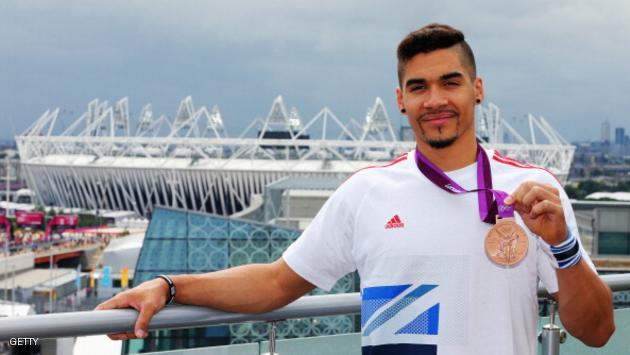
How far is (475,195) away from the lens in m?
1.80

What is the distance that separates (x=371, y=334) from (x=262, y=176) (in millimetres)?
50646

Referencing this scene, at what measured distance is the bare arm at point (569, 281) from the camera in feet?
5.40

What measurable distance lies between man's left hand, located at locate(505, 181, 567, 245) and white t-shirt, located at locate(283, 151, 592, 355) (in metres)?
0.08

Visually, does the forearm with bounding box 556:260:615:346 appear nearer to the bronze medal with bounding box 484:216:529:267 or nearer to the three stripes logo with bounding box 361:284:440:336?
the bronze medal with bounding box 484:216:529:267

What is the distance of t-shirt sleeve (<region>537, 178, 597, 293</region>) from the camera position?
1.73 meters

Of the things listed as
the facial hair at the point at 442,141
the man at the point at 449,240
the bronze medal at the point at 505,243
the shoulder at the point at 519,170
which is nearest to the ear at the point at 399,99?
the man at the point at 449,240

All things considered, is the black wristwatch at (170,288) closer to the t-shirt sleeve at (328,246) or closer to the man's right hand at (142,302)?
the man's right hand at (142,302)

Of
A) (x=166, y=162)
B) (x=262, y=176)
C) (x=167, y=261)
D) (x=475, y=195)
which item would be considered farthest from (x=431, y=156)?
(x=166, y=162)

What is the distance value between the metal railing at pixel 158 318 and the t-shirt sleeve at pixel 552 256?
0.43 m

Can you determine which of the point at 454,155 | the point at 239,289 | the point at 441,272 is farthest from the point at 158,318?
the point at 454,155

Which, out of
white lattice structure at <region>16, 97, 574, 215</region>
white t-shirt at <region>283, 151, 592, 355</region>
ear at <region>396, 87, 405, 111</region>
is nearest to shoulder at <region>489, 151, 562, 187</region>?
white t-shirt at <region>283, 151, 592, 355</region>

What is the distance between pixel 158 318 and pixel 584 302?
3.15ft

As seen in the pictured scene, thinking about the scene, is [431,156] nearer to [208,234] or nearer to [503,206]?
[503,206]

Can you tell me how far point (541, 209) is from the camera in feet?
5.36
